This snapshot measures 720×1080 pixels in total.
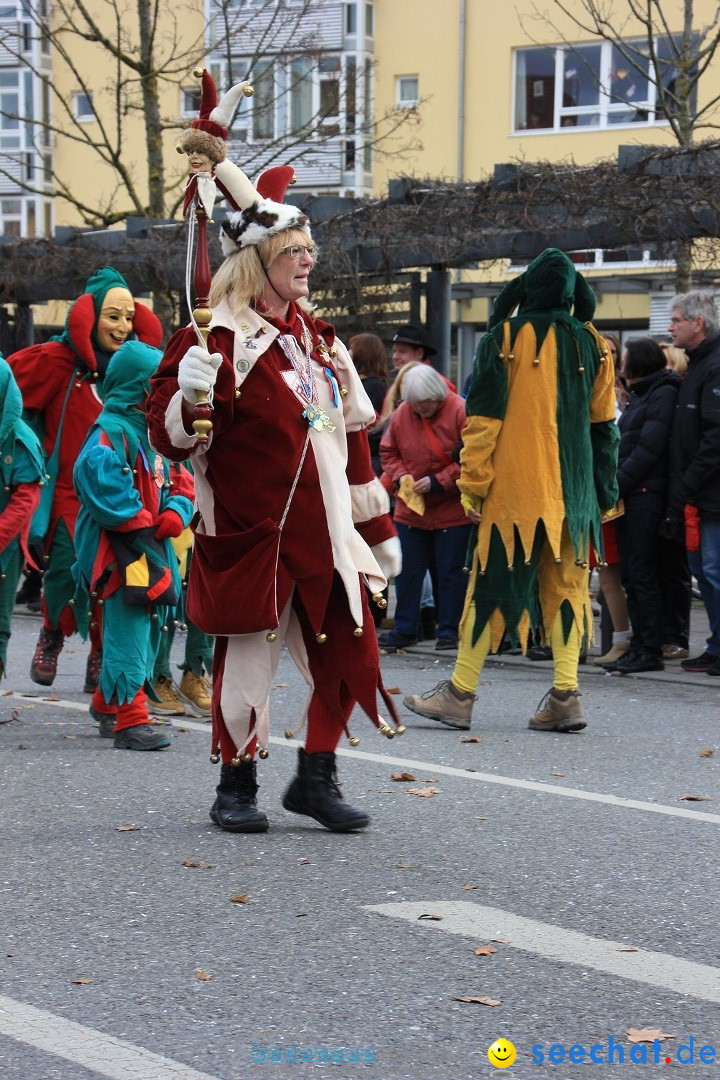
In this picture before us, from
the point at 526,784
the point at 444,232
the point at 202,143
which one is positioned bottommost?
the point at 526,784

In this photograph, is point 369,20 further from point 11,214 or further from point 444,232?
point 444,232

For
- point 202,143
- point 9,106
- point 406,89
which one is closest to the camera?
point 202,143

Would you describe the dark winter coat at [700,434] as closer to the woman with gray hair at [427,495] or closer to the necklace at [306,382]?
the woman with gray hair at [427,495]

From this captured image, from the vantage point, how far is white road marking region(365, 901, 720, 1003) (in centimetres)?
402

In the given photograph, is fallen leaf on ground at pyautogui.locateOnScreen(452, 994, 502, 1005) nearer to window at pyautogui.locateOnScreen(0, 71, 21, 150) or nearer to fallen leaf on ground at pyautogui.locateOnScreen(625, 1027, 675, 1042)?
fallen leaf on ground at pyautogui.locateOnScreen(625, 1027, 675, 1042)

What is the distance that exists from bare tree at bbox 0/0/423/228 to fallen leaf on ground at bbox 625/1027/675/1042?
12550mm

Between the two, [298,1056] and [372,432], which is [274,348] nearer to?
[298,1056]

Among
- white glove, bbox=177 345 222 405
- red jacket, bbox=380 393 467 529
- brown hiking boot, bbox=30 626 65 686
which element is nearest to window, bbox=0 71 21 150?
red jacket, bbox=380 393 467 529

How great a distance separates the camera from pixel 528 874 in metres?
5.02

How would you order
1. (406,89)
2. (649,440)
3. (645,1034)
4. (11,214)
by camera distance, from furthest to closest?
1. (11,214)
2. (406,89)
3. (649,440)
4. (645,1034)

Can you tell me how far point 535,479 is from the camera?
24.9 feet

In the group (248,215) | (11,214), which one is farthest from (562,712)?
(11,214)

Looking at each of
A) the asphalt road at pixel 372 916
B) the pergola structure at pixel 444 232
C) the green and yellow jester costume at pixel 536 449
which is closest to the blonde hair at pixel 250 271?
the asphalt road at pixel 372 916
